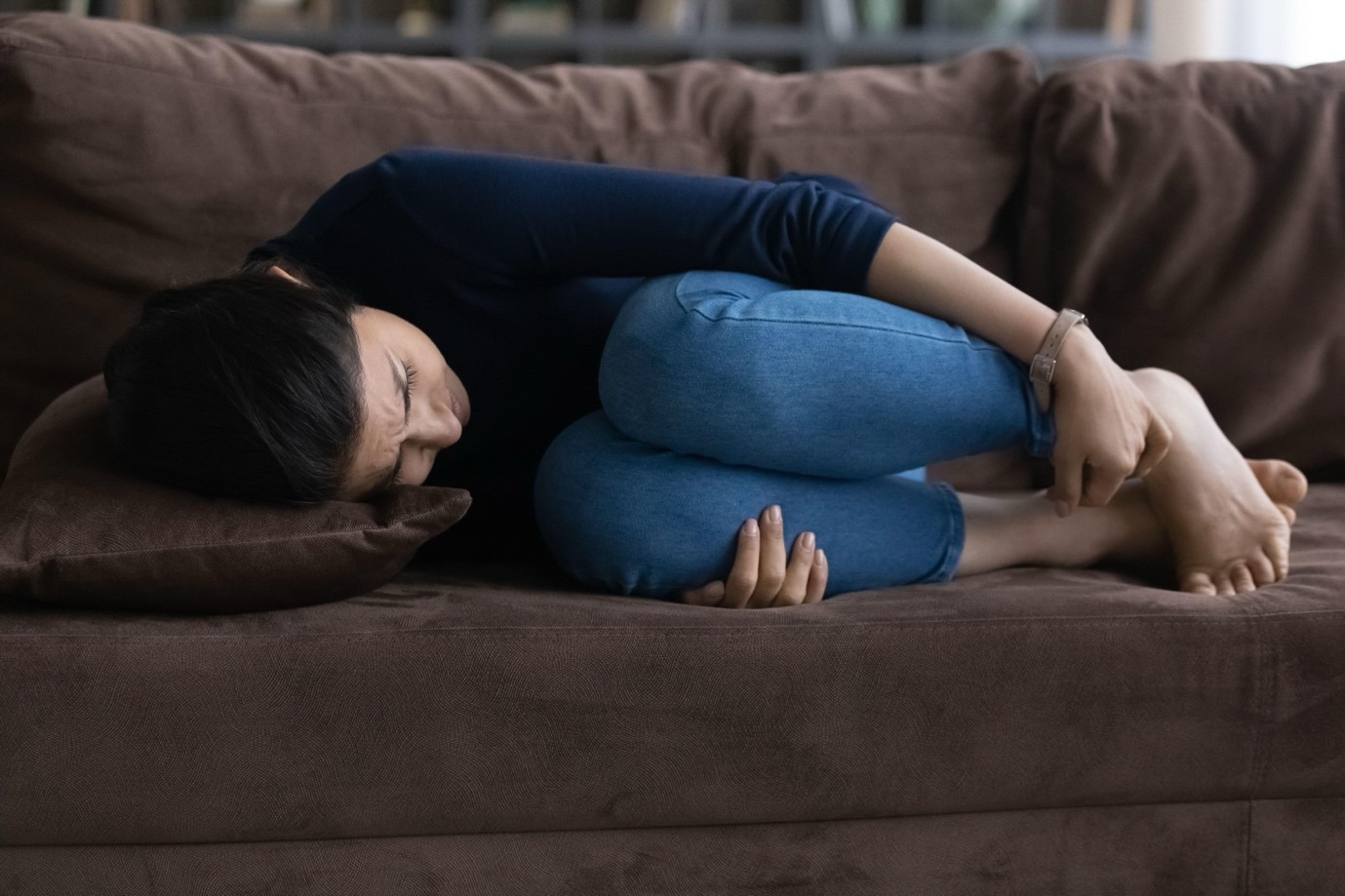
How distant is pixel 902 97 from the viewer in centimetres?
150

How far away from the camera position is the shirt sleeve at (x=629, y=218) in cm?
112

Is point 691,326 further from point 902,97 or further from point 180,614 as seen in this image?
point 902,97

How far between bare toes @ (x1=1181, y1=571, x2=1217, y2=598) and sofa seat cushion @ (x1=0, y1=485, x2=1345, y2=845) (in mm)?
116

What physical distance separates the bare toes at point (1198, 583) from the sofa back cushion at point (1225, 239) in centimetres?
37

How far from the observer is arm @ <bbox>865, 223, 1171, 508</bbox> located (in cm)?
108

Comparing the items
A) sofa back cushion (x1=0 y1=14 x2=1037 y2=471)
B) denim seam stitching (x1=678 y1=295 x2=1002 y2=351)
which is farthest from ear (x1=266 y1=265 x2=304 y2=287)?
denim seam stitching (x1=678 y1=295 x2=1002 y2=351)

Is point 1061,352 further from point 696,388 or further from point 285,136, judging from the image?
point 285,136

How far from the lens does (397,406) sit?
104 centimetres

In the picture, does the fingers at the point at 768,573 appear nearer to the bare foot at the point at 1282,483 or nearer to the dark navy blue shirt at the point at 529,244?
the dark navy blue shirt at the point at 529,244

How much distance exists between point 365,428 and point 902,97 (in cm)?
85

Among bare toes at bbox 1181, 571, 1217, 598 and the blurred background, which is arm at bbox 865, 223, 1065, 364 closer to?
bare toes at bbox 1181, 571, 1217, 598

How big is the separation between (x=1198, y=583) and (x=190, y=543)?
90 cm

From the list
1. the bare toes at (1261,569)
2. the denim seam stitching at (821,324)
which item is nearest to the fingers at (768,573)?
the denim seam stitching at (821,324)

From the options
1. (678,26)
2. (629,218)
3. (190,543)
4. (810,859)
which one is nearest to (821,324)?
(629,218)
